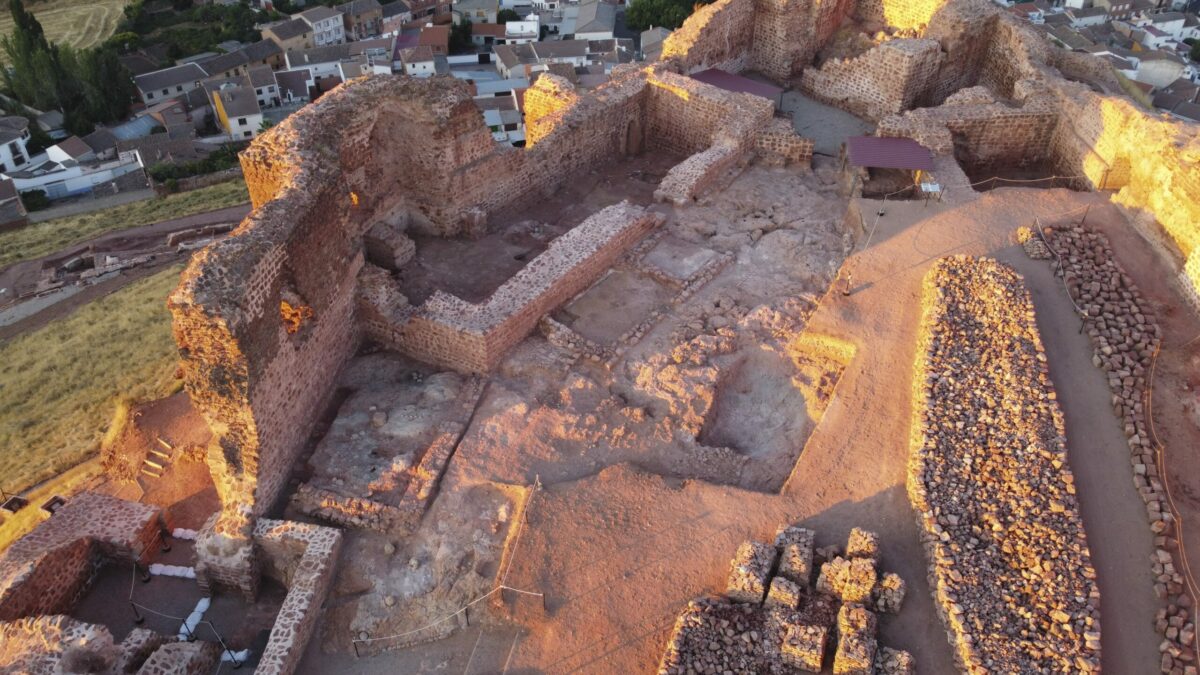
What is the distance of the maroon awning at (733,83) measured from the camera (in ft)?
59.9

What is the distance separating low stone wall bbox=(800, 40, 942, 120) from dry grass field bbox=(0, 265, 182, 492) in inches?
563

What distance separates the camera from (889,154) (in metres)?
15.2

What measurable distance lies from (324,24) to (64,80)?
16286 mm

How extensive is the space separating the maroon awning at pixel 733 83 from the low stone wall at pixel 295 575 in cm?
1229

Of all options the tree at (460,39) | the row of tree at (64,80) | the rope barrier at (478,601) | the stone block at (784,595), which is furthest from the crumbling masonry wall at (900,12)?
the row of tree at (64,80)

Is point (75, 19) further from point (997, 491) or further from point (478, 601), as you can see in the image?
point (997, 491)

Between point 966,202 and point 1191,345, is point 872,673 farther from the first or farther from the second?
point 966,202

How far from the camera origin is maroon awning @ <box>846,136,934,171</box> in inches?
590

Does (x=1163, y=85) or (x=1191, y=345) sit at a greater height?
(x=1191, y=345)

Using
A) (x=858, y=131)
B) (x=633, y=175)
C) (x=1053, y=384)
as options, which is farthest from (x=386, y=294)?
(x=858, y=131)

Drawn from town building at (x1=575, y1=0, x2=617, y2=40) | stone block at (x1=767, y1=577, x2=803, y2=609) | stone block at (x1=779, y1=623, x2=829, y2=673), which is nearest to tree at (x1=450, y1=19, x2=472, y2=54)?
town building at (x1=575, y1=0, x2=617, y2=40)

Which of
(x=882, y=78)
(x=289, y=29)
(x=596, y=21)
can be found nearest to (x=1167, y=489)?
(x=882, y=78)

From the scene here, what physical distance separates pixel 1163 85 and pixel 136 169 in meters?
56.3

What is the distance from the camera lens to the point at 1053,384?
1087 centimetres
